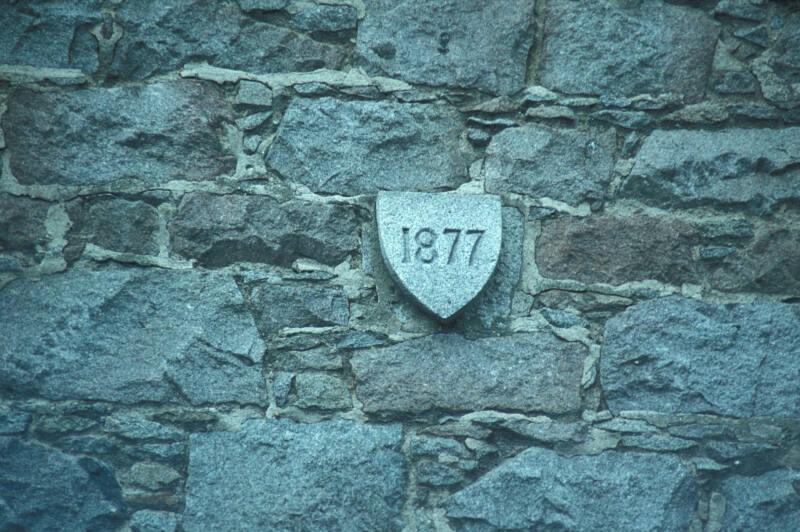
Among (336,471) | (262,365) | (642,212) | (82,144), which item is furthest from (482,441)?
(82,144)

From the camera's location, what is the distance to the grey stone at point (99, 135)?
2.12m

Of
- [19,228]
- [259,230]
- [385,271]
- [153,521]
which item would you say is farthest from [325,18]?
[153,521]

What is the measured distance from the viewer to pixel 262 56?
218 centimetres

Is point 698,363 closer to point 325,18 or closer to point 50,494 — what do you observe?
point 325,18

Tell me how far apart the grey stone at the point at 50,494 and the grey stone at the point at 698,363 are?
1.40m

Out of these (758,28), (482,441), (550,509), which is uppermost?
(758,28)

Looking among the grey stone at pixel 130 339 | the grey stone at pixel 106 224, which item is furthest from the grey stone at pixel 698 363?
the grey stone at pixel 106 224

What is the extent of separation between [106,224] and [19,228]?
0.23m

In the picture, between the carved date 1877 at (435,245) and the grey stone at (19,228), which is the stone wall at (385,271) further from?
the carved date 1877 at (435,245)

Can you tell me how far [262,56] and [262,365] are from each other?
2.81 ft

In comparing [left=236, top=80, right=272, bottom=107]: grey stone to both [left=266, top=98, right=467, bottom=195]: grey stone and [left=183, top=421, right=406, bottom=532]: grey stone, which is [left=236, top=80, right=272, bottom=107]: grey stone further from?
[left=183, top=421, right=406, bottom=532]: grey stone

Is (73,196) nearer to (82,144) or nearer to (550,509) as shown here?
(82,144)

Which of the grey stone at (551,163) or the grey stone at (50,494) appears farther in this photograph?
the grey stone at (551,163)

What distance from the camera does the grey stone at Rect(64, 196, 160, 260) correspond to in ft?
6.96
